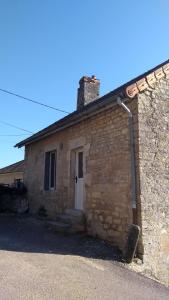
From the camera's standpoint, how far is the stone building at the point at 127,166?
23.6 feet

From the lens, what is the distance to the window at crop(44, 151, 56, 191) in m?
11.8

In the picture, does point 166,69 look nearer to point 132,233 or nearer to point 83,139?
point 83,139

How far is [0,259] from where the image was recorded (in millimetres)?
6254

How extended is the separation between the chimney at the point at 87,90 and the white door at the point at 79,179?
335cm

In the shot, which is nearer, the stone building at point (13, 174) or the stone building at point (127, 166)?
the stone building at point (127, 166)

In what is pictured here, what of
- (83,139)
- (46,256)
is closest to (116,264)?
(46,256)

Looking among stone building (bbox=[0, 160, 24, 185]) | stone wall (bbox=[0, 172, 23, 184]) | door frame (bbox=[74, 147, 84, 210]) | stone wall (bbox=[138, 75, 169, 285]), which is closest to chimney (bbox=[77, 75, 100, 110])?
door frame (bbox=[74, 147, 84, 210])

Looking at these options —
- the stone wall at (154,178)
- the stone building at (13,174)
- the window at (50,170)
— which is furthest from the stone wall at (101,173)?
the stone building at (13,174)

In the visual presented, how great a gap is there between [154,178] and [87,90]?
650cm

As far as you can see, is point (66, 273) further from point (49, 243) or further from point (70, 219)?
point (70, 219)

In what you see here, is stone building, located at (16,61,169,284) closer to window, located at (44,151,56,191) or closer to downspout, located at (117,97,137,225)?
downspout, located at (117,97,137,225)

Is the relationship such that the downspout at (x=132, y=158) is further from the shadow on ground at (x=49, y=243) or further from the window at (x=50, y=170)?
the window at (x=50, y=170)

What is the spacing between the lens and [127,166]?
757 centimetres

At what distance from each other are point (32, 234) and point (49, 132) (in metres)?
3.81
